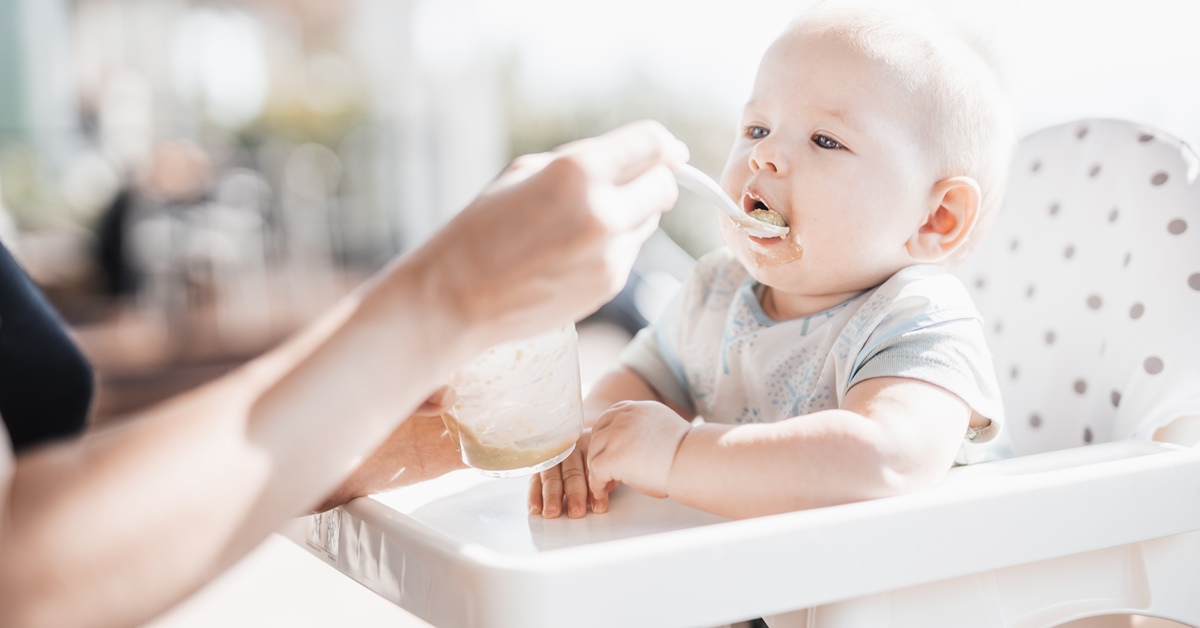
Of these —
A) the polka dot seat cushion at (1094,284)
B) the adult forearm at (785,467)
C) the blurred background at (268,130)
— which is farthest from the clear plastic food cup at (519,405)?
the blurred background at (268,130)

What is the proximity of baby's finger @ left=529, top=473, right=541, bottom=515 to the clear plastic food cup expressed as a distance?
57mm

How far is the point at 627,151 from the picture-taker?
0.61 meters

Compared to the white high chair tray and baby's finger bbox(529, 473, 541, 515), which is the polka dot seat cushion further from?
baby's finger bbox(529, 473, 541, 515)

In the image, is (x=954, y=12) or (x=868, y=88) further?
(x=954, y=12)

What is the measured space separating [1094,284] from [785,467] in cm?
Answer: 62

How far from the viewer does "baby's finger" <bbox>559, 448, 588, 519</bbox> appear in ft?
2.71

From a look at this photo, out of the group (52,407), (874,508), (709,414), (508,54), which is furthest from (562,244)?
(508,54)

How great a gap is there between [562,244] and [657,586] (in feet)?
0.71

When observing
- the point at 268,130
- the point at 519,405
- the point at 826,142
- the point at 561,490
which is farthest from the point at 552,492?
the point at 268,130

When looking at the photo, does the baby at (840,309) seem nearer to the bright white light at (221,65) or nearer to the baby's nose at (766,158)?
the baby's nose at (766,158)

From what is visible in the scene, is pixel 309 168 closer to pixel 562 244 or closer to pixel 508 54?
pixel 508 54

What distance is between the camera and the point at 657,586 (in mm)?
592

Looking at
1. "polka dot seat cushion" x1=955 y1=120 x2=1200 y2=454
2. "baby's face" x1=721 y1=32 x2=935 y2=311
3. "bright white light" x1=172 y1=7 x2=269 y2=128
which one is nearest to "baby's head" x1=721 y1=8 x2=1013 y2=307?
"baby's face" x1=721 y1=32 x2=935 y2=311

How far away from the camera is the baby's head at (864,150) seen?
938 mm
